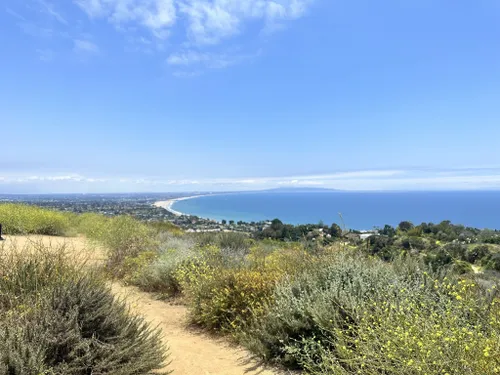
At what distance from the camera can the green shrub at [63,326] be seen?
300cm

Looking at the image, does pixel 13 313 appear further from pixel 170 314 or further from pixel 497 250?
pixel 497 250

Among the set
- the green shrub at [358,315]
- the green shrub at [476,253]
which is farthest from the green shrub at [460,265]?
the green shrub at [476,253]

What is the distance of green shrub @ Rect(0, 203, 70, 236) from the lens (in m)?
15.5

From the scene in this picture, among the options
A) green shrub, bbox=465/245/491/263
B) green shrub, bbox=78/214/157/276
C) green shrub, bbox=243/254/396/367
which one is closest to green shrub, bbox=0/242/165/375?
green shrub, bbox=243/254/396/367

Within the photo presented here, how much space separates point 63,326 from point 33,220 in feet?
50.1

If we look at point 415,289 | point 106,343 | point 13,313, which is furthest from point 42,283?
point 415,289

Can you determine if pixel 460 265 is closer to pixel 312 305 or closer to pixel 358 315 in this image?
pixel 312 305

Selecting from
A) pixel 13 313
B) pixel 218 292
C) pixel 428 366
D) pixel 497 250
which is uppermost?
pixel 13 313

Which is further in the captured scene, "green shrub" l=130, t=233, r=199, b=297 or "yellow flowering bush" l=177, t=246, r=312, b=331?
"green shrub" l=130, t=233, r=199, b=297

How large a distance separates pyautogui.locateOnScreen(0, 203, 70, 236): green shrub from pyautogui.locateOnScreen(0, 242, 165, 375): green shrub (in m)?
13.2

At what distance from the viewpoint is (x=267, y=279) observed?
592 centimetres

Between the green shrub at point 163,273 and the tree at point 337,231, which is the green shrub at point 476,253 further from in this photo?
the green shrub at point 163,273

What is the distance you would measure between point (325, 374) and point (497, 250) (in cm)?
1127

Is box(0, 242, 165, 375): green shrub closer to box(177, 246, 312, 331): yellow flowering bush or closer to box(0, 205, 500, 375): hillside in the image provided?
box(0, 205, 500, 375): hillside
